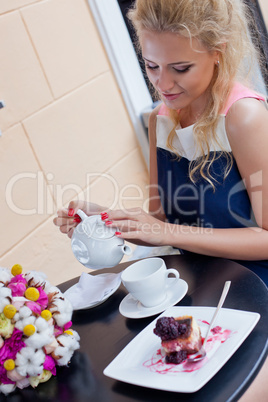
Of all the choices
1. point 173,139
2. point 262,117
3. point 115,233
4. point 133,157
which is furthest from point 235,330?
point 133,157

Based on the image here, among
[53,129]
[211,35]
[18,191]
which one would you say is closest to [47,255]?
[18,191]

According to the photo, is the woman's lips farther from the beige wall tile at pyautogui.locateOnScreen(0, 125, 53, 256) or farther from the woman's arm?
the beige wall tile at pyautogui.locateOnScreen(0, 125, 53, 256)

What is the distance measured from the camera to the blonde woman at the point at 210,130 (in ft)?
3.86

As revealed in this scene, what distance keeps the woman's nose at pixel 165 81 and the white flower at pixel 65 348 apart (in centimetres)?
65

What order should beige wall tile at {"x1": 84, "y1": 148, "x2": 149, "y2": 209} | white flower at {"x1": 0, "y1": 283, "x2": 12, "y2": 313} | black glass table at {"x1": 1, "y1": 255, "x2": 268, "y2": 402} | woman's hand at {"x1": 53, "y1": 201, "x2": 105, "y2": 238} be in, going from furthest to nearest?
1. beige wall tile at {"x1": 84, "y1": 148, "x2": 149, "y2": 209}
2. woman's hand at {"x1": 53, "y1": 201, "x2": 105, "y2": 238}
3. white flower at {"x1": 0, "y1": 283, "x2": 12, "y2": 313}
4. black glass table at {"x1": 1, "y1": 255, "x2": 268, "y2": 402}

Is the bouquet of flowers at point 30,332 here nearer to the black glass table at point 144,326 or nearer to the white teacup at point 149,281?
the black glass table at point 144,326

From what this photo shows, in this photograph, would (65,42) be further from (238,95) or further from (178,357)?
(178,357)

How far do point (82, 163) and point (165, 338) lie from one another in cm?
152

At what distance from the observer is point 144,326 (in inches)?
39.4

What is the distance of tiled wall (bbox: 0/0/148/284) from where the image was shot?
1.94m

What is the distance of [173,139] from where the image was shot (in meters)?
1.46

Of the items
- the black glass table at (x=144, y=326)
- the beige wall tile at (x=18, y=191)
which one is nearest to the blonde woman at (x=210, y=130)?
the black glass table at (x=144, y=326)

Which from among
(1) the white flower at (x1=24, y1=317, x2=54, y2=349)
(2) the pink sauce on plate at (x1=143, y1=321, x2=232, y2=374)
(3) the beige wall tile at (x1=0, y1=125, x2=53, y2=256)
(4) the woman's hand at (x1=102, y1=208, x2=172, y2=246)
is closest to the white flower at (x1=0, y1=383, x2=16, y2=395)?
(1) the white flower at (x1=24, y1=317, x2=54, y2=349)

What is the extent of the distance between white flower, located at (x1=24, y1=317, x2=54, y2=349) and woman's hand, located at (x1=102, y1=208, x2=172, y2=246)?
31 centimetres
